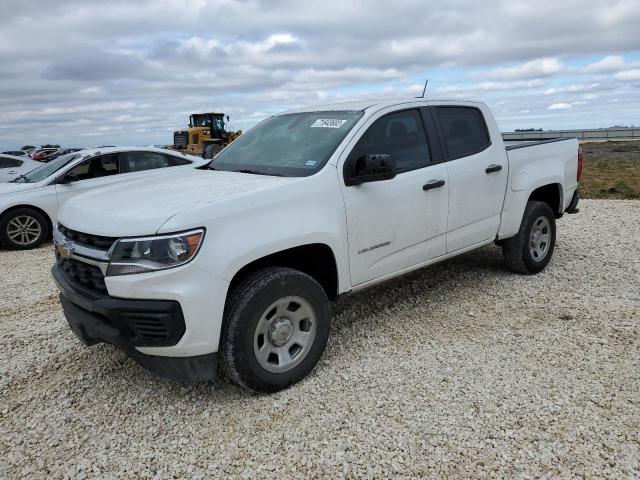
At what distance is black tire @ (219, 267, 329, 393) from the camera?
3.04 m

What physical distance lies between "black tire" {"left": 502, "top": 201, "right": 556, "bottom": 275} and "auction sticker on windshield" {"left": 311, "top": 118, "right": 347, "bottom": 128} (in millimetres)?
2438

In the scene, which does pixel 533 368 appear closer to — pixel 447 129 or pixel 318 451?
pixel 318 451

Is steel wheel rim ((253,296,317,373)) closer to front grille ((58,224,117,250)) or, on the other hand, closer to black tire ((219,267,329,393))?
black tire ((219,267,329,393))

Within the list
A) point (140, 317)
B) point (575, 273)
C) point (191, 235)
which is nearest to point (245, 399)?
point (140, 317)

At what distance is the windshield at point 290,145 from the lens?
12.3 feet

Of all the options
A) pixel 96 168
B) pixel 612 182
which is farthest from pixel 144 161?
pixel 612 182

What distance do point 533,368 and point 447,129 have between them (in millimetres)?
2152

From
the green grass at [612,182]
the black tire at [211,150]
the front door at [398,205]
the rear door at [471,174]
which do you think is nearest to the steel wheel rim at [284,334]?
the front door at [398,205]

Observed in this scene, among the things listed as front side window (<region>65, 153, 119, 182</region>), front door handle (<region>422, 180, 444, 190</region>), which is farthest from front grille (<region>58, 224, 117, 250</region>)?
front side window (<region>65, 153, 119, 182</region>)

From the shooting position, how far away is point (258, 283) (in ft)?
10.2

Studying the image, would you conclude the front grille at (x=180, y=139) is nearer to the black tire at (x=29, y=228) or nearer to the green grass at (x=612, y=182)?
the green grass at (x=612, y=182)

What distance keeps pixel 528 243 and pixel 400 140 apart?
2158 mm

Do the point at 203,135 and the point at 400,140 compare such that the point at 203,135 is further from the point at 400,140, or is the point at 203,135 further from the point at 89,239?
the point at 89,239

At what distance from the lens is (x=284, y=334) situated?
3336 mm
